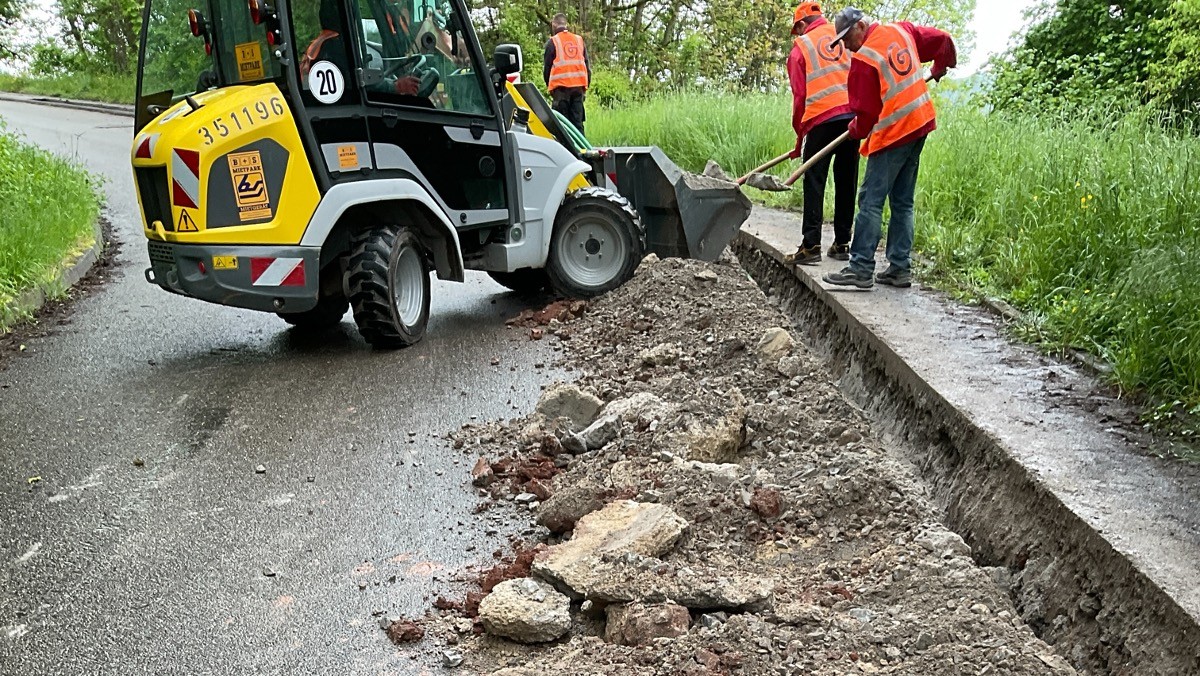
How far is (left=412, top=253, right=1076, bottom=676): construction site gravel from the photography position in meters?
2.72

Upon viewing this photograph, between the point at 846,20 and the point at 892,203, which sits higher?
the point at 846,20

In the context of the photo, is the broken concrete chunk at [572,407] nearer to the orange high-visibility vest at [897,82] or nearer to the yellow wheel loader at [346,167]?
the yellow wheel loader at [346,167]

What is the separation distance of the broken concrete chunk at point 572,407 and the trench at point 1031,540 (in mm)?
1388

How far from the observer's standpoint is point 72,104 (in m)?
25.4

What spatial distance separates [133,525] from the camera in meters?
3.93

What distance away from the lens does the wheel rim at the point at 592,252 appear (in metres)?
7.54

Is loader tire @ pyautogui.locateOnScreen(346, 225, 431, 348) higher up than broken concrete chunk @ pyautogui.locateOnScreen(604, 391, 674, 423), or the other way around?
loader tire @ pyautogui.locateOnScreen(346, 225, 431, 348)

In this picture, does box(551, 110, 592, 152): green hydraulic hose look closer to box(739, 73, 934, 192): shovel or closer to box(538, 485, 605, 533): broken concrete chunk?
box(739, 73, 934, 192): shovel

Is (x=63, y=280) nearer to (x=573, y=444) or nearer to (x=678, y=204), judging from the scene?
(x=678, y=204)

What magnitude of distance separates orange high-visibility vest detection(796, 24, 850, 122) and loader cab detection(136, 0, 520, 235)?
2.24 meters

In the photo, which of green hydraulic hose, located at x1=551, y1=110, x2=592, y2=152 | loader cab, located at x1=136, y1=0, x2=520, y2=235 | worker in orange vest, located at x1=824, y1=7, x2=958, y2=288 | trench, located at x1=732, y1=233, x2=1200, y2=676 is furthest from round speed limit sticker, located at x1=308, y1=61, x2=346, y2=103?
trench, located at x1=732, y1=233, x2=1200, y2=676

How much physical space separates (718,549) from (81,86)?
30.1 meters

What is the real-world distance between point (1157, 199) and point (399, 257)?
4301 mm

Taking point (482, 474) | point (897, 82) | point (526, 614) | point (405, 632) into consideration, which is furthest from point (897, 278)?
point (405, 632)
